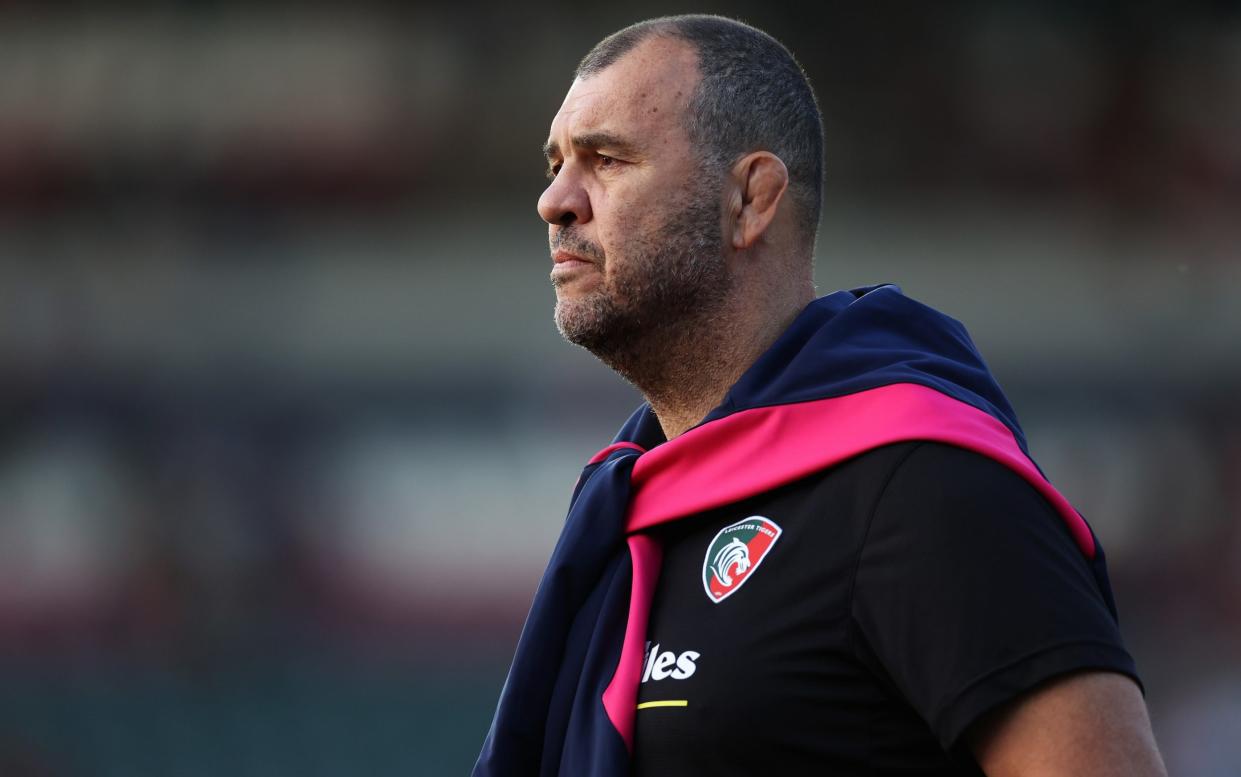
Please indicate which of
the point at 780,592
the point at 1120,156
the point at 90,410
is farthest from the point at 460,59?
the point at 780,592

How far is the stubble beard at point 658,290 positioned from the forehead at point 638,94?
0.11 m

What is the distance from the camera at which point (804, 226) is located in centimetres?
186

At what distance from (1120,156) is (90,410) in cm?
427

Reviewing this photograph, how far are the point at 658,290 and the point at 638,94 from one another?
25 cm

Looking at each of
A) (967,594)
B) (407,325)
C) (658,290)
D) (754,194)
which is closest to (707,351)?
(658,290)

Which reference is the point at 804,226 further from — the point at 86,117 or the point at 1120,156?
the point at 86,117

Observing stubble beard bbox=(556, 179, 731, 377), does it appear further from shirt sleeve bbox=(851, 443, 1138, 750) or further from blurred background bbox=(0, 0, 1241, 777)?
blurred background bbox=(0, 0, 1241, 777)

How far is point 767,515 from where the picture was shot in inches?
59.3

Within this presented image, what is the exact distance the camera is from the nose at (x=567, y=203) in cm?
177

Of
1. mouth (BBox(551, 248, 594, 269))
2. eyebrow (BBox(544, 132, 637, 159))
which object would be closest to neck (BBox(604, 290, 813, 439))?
mouth (BBox(551, 248, 594, 269))

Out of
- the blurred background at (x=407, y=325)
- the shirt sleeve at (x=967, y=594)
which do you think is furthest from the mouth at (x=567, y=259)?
the blurred background at (x=407, y=325)

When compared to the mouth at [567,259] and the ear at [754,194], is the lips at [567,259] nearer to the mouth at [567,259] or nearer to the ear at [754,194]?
the mouth at [567,259]

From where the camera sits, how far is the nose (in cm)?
177

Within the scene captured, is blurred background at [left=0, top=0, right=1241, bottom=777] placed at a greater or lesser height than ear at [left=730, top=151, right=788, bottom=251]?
lesser
